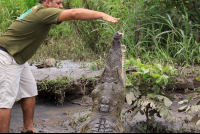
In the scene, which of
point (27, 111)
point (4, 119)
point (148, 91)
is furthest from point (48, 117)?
point (148, 91)

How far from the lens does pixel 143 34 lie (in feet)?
21.1

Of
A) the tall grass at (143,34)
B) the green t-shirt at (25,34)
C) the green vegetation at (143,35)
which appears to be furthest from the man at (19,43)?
the tall grass at (143,34)

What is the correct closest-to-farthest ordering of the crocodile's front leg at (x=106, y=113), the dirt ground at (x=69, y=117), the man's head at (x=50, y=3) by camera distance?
the crocodile's front leg at (x=106, y=113)
the man's head at (x=50, y=3)
the dirt ground at (x=69, y=117)

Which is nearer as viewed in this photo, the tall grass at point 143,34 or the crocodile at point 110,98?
the crocodile at point 110,98

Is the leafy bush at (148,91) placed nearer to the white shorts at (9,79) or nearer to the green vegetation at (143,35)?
the white shorts at (9,79)

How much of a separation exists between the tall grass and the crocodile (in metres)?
2.18

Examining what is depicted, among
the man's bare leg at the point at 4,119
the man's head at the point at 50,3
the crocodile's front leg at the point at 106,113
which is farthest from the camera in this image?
the man's head at the point at 50,3

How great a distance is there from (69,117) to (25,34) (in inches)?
55.3

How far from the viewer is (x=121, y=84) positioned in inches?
131

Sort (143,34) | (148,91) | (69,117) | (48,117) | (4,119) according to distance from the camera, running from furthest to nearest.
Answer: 1. (143,34)
2. (48,117)
3. (69,117)
4. (148,91)
5. (4,119)

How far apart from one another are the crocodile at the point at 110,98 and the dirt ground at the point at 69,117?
0.52m

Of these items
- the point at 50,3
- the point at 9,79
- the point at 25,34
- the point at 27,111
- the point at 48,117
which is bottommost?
the point at 48,117

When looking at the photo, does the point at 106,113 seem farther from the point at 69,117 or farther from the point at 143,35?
the point at 143,35

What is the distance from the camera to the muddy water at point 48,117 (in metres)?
3.66
